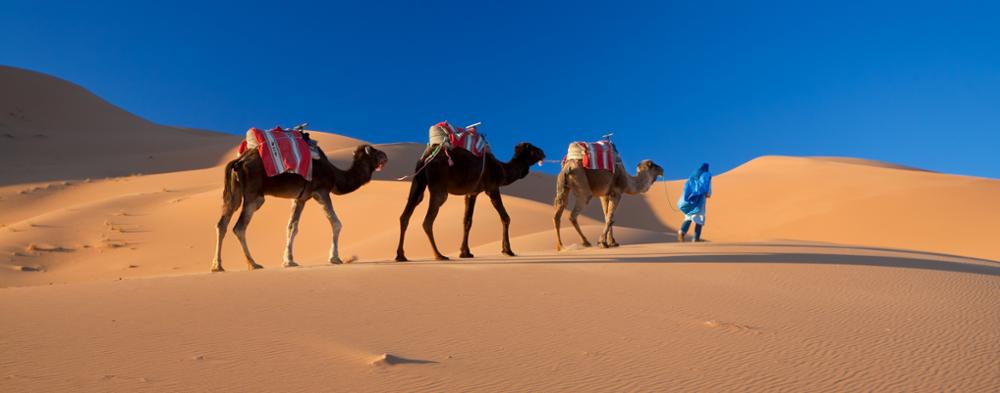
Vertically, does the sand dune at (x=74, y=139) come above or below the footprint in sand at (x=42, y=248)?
above

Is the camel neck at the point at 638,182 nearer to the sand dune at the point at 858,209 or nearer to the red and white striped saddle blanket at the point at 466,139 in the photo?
the red and white striped saddle blanket at the point at 466,139

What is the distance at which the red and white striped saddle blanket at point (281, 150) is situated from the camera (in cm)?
906

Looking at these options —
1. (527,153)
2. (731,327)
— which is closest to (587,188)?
(527,153)

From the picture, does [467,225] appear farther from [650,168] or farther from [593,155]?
[650,168]

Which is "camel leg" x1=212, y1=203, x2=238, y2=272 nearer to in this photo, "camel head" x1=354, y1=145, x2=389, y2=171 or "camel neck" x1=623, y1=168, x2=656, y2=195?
"camel head" x1=354, y1=145, x2=389, y2=171

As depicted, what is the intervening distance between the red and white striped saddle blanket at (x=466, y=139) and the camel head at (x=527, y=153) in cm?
96

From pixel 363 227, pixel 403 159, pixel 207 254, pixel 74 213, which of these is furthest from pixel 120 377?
pixel 403 159

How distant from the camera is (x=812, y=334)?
4926mm

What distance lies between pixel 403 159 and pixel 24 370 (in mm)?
38835

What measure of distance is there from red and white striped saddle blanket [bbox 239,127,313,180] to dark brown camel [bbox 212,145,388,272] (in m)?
0.14

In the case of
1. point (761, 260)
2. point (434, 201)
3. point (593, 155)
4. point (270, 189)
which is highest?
point (593, 155)

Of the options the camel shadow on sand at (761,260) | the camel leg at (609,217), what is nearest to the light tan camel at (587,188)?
the camel leg at (609,217)

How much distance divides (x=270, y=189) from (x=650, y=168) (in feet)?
29.1

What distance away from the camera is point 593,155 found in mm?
13664
